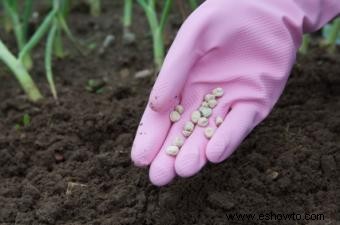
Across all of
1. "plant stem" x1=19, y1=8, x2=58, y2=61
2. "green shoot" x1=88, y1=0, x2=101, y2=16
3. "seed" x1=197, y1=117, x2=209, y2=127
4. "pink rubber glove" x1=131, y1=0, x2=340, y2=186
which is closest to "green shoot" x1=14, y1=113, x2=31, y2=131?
"plant stem" x1=19, y1=8, x2=58, y2=61

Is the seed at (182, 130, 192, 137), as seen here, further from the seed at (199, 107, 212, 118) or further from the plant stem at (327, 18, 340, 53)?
the plant stem at (327, 18, 340, 53)

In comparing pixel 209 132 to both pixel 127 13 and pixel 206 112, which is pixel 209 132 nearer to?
pixel 206 112

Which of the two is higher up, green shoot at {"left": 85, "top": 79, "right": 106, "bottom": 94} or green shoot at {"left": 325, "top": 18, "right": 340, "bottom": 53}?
green shoot at {"left": 85, "top": 79, "right": 106, "bottom": 94}

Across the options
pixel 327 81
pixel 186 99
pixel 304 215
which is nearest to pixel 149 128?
pixel 186 99

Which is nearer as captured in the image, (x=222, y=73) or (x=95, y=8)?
(x=222, y=73)

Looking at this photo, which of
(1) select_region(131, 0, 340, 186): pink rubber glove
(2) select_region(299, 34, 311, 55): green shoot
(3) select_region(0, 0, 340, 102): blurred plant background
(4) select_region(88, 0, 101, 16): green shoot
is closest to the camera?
(1) select_region(131, 0, 340, 186): pink rubber glove

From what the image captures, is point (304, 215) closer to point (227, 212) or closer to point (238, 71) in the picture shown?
point (227, 212)

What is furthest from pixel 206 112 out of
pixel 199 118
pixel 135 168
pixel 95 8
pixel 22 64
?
pixel 95 8
